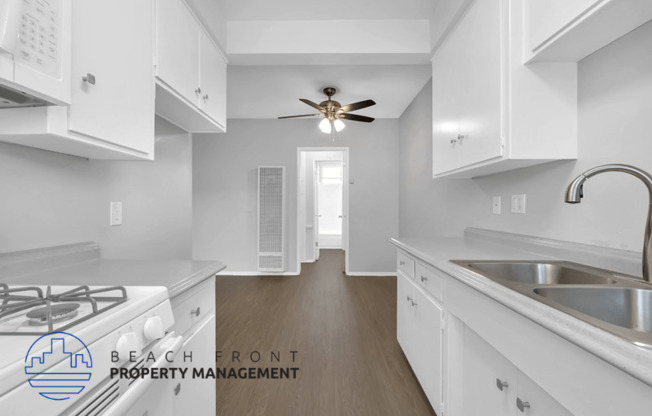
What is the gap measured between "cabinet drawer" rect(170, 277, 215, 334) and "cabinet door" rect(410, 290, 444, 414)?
111 centimetres

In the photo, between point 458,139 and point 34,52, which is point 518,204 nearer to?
point 458,139

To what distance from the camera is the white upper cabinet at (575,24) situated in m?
0.99

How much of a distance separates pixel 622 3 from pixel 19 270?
2.28 metres

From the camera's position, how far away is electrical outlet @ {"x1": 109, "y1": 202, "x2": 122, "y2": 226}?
1613 millimetres

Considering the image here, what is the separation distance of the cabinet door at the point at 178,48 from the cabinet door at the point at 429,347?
177 cm

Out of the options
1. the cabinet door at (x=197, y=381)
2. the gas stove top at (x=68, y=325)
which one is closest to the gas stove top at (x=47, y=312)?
the gas stove top at (x=68, y=325)

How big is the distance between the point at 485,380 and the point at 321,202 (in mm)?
7972

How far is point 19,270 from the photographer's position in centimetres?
112

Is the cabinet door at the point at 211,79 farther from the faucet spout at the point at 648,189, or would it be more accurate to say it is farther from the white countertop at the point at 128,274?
the faucet spout at the point at 648,189

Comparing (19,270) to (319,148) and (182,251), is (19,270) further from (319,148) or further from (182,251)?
(319,148)

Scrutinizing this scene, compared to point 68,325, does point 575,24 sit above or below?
above

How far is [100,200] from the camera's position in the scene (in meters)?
1.55

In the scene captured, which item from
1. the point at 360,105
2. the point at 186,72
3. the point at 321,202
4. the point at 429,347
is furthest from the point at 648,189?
the point at 321,202

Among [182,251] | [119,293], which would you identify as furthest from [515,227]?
[182,251]
